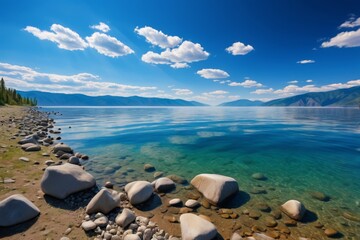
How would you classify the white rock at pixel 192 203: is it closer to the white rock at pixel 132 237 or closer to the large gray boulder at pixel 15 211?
the white rock at pixel 132 237

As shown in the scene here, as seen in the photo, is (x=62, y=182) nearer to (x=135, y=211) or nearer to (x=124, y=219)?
(x=135, y=211)

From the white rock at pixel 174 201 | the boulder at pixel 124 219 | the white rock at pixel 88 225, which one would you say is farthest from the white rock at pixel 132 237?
the white rock at pixel 174 201

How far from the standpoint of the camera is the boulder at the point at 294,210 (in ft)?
25.0

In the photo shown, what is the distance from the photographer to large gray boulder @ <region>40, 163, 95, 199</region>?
25.8 ft

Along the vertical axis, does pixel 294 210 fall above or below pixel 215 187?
below

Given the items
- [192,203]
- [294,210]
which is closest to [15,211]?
[192,203]

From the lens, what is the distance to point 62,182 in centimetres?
809

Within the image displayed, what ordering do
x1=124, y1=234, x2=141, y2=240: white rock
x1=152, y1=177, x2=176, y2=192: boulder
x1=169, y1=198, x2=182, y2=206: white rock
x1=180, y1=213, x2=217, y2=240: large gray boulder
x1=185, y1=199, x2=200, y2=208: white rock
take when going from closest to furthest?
x1=124, y1=234, x2=141, y2=240: white rock
x1=180, y1=213, x2=217, y2=240: large gray boulder
x1=185, y1=199, x2=200, y2=208: white rock
x1=169, y1=198, x2=182, y2=206: white rock
x1=152, y1=177, x2=176, y2=192: boulder

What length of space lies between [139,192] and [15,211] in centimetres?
438

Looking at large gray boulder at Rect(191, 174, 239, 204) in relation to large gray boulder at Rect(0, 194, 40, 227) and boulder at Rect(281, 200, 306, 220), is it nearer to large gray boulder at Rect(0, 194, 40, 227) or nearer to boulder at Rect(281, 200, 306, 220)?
boulder at Rect(281, 200, 306, 220)

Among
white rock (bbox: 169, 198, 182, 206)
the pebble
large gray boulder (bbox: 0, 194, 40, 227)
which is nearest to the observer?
large gray boulder (bbox: 0, 194, 40, 227)

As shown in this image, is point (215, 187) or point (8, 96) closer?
point (215, 187)

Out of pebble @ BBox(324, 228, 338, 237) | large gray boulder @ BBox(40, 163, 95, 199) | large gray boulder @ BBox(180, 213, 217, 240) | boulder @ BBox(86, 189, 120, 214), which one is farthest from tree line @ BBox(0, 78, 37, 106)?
pebble @ BBox(324, 228, 338, 237)

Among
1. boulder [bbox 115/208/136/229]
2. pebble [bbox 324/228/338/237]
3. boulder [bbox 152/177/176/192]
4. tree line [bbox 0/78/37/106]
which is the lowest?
pebble [bbox 324/228/338/237]
